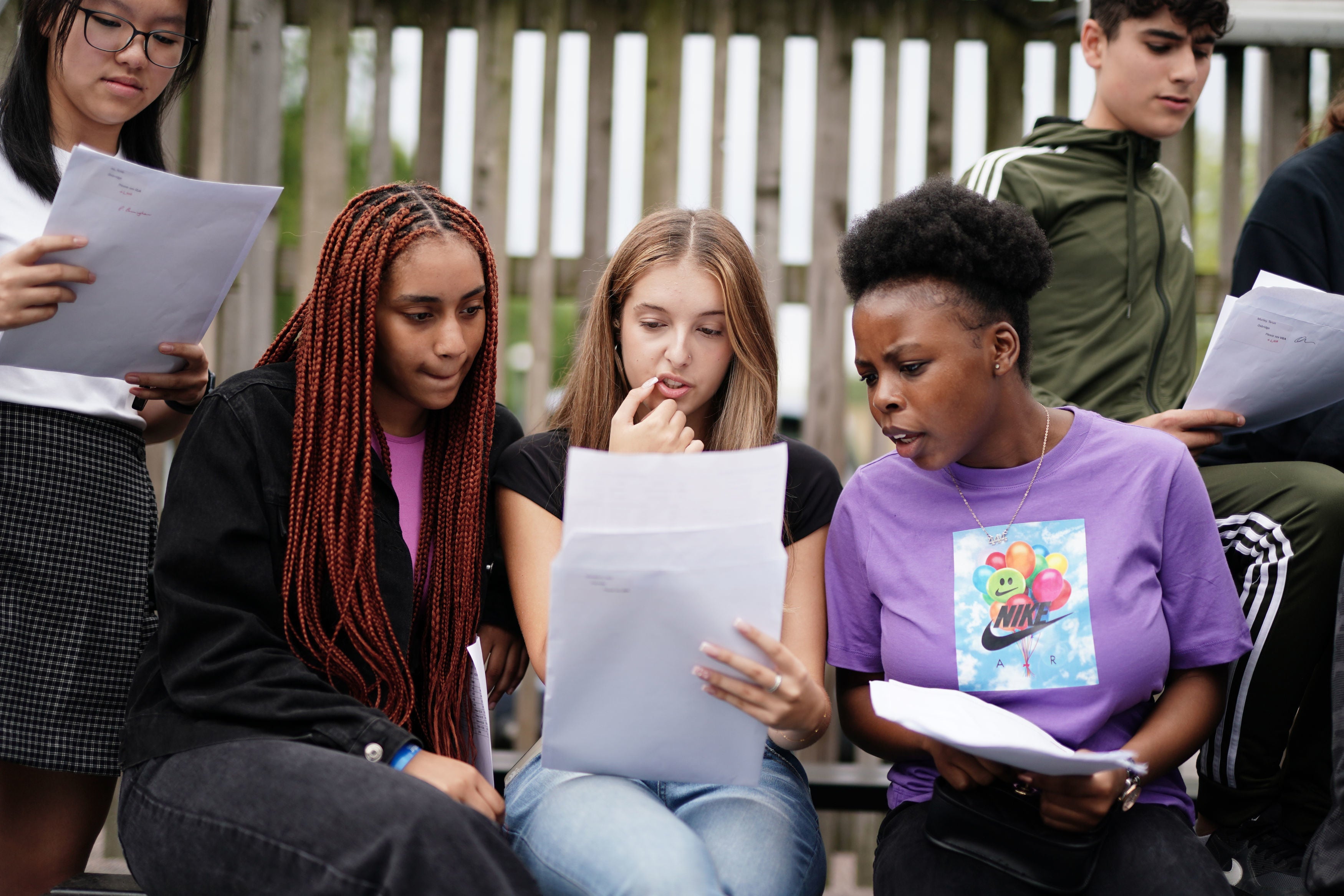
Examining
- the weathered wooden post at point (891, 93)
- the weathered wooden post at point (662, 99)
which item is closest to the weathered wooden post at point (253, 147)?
the weathered wooden post at point (662, 99)

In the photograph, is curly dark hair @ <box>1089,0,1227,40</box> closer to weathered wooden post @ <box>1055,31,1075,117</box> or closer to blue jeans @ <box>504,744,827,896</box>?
weathered wooden post @ <box>1055,31,1075,117</box>

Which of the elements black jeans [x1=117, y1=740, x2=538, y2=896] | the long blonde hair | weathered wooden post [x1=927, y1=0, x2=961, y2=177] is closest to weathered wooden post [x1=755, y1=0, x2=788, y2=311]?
weathered wooden post [x1=927, y1=0, x2=961, y2=177]

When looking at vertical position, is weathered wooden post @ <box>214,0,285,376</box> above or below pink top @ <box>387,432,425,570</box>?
above

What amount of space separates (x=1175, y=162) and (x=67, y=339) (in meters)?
2.95

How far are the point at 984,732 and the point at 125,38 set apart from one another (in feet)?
6.10

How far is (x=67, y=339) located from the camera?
1.95 m

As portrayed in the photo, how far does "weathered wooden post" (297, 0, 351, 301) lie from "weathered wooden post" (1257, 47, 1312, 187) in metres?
2.63

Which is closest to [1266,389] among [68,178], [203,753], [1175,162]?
[1175,162]

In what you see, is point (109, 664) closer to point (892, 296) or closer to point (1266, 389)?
point (892, 296)

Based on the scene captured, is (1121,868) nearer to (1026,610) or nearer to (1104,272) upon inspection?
(1026,610)

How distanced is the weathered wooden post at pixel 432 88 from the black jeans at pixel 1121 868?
91.8 inches

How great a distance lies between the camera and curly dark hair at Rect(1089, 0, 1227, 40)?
257 centimetres

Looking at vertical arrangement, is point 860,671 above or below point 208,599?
below

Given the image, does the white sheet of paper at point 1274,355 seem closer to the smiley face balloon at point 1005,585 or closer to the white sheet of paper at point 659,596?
the smiley face balloon at point 1005,585
